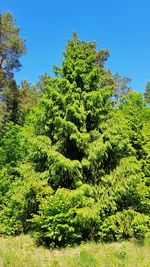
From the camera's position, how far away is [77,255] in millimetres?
10016

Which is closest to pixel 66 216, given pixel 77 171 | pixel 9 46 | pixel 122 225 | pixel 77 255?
pixel 77 255

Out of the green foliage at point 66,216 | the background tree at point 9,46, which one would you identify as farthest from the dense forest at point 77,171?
the background tree at point 9,46

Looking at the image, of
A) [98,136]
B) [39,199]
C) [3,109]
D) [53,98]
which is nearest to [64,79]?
[53,98]

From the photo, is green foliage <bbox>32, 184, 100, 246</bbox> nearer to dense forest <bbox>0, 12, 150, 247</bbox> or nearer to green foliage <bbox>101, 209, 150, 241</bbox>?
dense forest <bbox>0, 12, 150, 247</bbox>

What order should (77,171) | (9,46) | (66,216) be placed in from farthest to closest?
(9,46), (77,171), (66,216)

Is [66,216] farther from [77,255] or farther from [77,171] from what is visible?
[77,171]

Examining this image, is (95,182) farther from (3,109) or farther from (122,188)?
(3,109)

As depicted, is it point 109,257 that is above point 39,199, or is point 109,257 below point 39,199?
below

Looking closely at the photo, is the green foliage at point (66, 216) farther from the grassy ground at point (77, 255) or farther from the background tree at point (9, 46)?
the background tree at point (9, 46)

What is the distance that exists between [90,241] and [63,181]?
2509 millimetres

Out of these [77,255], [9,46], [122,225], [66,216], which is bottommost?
[77,255]

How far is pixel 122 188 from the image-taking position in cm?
1212

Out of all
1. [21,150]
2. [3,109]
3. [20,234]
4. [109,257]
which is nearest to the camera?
[109,257]

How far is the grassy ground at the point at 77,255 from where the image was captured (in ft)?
30.5
